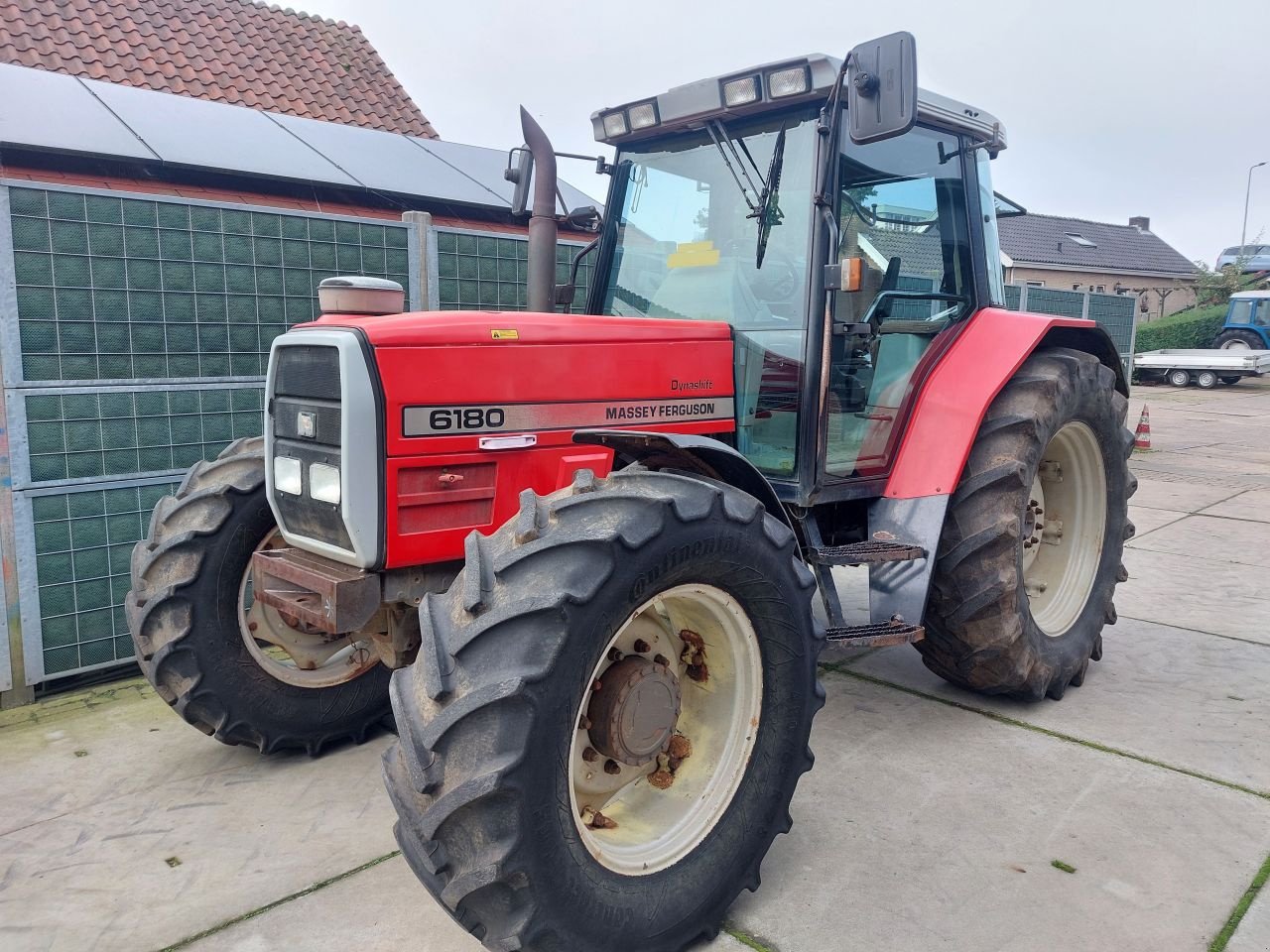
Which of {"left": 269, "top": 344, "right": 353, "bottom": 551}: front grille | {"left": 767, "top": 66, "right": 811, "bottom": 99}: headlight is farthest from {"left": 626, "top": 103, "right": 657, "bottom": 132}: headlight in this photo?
{"left": 269, "top": 344, "right": 353, "bottom": 551}: front grille

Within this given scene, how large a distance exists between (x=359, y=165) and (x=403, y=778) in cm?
973

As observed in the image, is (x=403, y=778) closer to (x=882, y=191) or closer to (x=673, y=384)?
(x=673, y=384)

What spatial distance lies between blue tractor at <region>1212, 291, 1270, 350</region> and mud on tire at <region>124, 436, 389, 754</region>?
26.9 meters

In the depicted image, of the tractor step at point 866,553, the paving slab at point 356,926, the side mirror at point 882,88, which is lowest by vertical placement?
the paving slab at point 356,926

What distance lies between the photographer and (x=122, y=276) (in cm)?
441

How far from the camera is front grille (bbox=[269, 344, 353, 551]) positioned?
274 centimetres

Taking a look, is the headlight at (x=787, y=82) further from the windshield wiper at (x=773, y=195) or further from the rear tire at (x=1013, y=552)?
the rear tire at (x=1013, y=552)

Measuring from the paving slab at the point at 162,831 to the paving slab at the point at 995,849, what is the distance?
1.32m

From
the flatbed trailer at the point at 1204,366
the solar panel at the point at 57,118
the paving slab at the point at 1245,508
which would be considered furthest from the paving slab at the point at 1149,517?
the flatbed trailer at the point at 1204,366

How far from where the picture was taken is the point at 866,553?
3369 mm

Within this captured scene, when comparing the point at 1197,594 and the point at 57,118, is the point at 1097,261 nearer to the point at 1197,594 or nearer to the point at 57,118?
the point at 1197,594

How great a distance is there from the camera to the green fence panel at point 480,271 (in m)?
5.56

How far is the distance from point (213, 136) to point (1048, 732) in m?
9.59

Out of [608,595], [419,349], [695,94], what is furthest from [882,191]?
[608,595]
